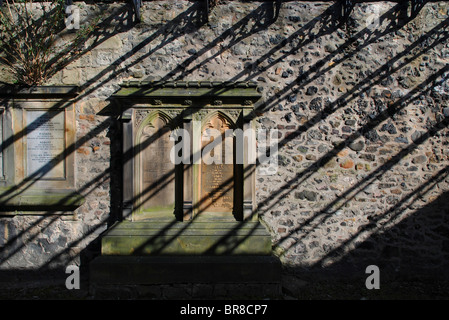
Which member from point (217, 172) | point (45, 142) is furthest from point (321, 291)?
point (45, 142)

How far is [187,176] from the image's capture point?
4617 millimetres

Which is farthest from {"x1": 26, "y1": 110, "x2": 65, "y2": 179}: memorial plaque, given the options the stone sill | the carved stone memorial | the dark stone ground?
the dark stone ground

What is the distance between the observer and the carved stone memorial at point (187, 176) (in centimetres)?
444

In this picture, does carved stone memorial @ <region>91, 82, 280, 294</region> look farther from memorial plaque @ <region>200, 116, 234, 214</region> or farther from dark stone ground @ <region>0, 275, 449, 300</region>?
dark stone ground @ <region>0, 275, 449, 300</region>

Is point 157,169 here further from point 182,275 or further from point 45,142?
point 45,142

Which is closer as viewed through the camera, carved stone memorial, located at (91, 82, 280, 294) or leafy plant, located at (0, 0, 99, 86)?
carved stone memorial, located at (91, 82, 280, 294)

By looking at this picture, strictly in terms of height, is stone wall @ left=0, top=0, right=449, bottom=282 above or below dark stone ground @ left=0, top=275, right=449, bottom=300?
above

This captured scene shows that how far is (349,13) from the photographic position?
4816 mm

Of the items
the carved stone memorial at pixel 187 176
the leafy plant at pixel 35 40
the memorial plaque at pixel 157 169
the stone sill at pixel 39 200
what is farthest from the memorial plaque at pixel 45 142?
the memorial plaque at pixel 157 169

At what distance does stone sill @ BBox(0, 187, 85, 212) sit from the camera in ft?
15.5

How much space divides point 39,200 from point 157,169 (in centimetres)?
189

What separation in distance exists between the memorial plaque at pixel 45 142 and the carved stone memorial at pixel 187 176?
3.68 ft

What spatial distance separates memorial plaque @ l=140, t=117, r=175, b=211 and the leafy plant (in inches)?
71.5

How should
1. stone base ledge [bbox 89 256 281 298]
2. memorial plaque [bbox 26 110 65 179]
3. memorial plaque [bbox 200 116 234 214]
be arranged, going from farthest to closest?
memorial plaque [bbox 26 110 65 179]
memorial plaque [bbox 200 116 234 214]
stone base ledge [bbox 89 256 281 298]
